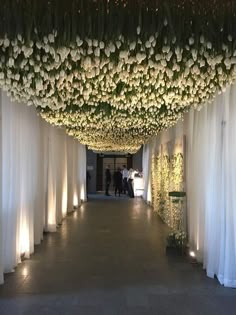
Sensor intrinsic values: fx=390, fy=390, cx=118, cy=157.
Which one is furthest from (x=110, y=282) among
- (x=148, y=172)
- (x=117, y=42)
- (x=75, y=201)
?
(x=148, y=172)

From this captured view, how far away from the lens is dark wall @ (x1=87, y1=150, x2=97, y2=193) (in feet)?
83.3

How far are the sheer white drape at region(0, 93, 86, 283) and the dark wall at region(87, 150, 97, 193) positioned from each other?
14.8 m

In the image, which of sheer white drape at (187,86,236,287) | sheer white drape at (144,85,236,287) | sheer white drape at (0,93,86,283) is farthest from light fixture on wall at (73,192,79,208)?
sheer white drape at (187,86,236,287)

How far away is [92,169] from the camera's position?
84.0ft

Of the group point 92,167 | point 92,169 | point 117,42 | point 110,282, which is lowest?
point 110,282

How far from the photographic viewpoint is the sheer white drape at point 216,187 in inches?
213

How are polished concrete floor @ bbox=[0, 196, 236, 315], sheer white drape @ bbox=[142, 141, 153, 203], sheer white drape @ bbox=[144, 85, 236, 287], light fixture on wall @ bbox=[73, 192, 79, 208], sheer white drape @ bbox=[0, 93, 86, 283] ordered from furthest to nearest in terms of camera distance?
sheer white drape @ bbox=[142, 141, 153, 203]
light fixture on wall @ bbox=[73, 192, 79, 208]
sheer white drape @ bbox=[0, 93, 86, 283]
sheer white drape @ bbox=[144, 85, 236, 287]
polished concrete floor @ bbox=[0, 196, 236, 315]

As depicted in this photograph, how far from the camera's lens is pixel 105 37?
3395 millimetres

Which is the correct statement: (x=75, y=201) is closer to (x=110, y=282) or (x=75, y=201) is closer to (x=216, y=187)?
(x=110, y=282)

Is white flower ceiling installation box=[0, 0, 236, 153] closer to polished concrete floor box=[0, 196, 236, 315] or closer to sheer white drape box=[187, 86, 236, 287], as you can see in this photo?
sheer white drape box=[187, 86, 236, 287]

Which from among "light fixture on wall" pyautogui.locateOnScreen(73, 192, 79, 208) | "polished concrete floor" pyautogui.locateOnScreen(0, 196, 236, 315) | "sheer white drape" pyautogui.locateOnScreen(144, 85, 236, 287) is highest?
"sheer white drape" pyautogui.locateOnScreen(144, 85, 236, 287)

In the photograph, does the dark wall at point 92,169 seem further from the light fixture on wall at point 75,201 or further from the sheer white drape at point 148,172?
the light fixture on wall at point 75,201

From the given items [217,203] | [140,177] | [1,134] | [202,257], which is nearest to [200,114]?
[217,203]

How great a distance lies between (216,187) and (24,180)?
134 inches
